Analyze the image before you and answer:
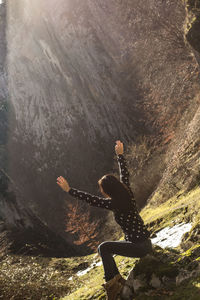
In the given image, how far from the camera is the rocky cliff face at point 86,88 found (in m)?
24.0

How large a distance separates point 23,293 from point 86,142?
25512 mm

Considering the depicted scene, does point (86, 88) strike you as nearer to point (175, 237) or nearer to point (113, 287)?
point (175, 237)

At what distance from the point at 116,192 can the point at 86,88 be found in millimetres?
29670

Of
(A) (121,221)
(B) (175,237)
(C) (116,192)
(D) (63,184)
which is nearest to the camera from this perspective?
(C) (116,192)

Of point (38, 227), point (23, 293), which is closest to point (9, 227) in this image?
point (38, 227)

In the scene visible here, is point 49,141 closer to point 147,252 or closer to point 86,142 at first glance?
point 86,142

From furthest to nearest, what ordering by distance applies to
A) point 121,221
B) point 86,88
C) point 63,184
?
point 86,88, point 63,184, point 121,221

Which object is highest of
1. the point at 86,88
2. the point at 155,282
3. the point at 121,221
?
the point at 86,88

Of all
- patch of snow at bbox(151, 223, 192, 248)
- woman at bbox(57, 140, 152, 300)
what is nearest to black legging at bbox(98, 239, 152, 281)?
woman at bbox(57, 140, 152, 300)

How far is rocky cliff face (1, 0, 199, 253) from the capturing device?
2399cm

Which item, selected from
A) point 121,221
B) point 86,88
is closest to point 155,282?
point 121,221

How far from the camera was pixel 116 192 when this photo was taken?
13.1 ft

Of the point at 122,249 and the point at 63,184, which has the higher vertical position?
the point at 63,184

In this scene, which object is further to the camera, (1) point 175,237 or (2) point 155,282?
(1) point 175,237
